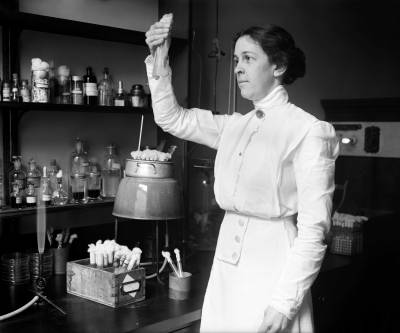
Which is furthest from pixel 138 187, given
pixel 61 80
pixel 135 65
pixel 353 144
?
pixel 353 144

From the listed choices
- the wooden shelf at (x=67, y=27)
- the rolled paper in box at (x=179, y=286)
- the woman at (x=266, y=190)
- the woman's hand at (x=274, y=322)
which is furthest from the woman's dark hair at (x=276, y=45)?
the wooden shelf at (x=67, y=27)

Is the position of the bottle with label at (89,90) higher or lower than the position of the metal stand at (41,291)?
higher

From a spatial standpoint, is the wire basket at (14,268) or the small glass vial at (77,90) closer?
the wire basket at (14,268)

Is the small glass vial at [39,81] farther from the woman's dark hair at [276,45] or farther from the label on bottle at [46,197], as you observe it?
the woman's dark hair at [276,45]

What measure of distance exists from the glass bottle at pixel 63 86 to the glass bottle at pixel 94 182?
1.19 ft

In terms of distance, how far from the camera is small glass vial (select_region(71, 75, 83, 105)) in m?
2.24

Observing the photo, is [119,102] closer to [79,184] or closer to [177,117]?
[79,184]

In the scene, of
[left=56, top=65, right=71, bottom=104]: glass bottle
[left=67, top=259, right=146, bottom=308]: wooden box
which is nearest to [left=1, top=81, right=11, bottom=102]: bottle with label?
[left=56, top=65, right=71, bottom=104]: glass bottle

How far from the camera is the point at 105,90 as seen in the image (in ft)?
7.88

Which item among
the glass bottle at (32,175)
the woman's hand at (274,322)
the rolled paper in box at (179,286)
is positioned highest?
the glass bottle at (32,175)

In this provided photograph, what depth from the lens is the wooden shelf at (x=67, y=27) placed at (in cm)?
202

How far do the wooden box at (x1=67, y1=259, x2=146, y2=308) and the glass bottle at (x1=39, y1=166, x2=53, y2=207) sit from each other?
396mm

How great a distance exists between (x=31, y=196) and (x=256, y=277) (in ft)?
3.55

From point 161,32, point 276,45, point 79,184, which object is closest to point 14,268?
point 79,184
